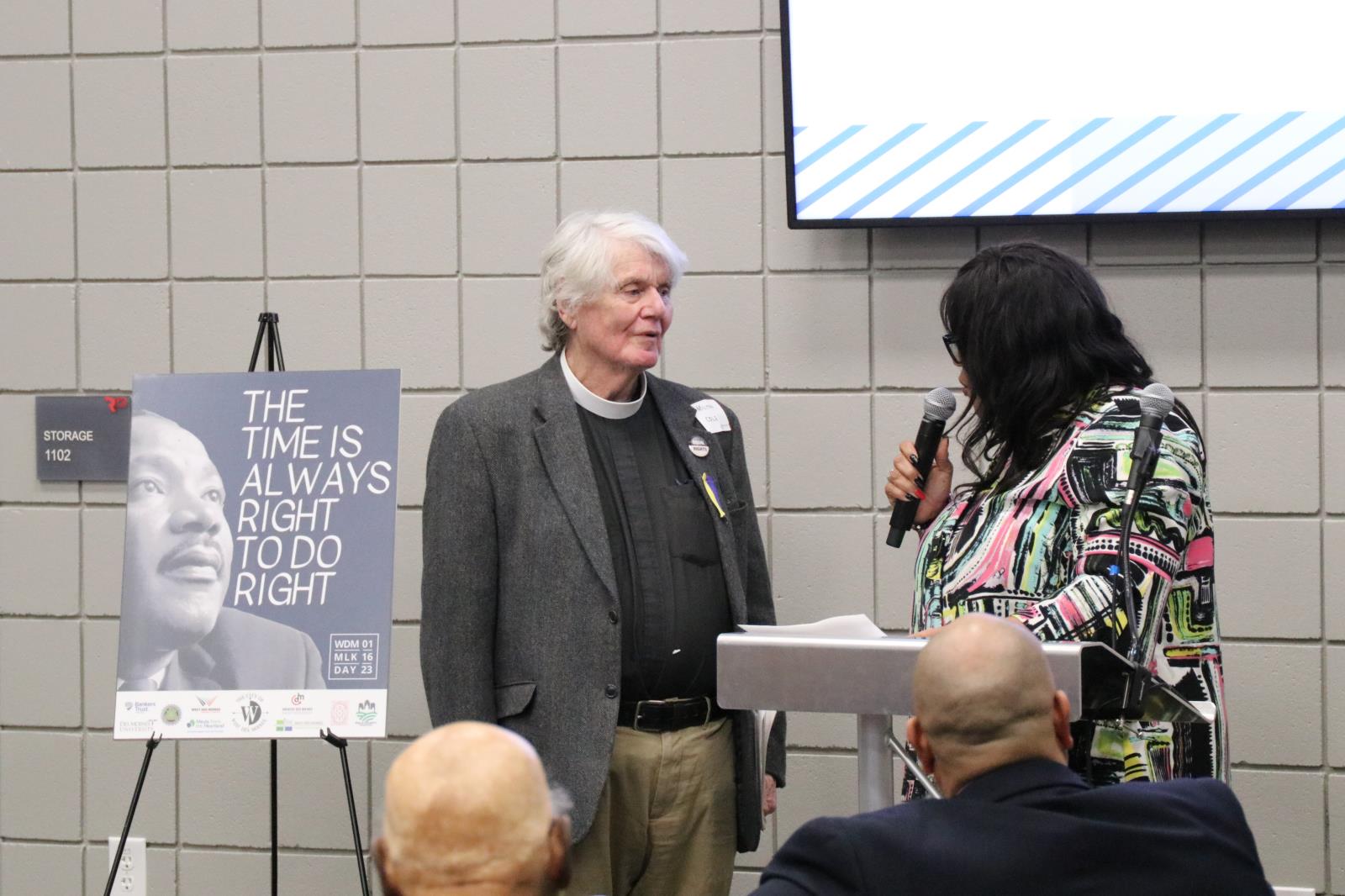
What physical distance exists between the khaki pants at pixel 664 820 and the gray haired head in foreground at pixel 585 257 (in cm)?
77

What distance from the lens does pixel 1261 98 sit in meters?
2.88

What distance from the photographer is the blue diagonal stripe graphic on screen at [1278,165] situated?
9.38 ft

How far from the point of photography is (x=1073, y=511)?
1.89 m

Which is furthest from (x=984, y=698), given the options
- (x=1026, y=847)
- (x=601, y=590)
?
(x=601, y=590)

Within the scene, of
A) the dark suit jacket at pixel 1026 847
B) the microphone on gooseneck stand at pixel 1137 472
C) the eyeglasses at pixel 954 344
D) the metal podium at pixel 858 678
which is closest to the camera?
the dark suit jacket at pixel 1026 847

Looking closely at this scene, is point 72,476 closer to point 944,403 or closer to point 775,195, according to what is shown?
point 775,195

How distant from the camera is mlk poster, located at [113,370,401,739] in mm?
2617

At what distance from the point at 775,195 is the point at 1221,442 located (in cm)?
113

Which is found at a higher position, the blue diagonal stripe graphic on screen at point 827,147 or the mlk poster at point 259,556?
the blue diagonal stripe graphic on screen at point 827,147

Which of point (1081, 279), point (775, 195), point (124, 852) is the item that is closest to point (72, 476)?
point (124, 852)

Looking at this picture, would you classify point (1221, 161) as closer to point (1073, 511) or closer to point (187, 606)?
point (1073, 511)

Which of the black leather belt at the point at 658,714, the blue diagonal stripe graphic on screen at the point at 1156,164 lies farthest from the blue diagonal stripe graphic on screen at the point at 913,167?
the black leather belt at the point at 658,714

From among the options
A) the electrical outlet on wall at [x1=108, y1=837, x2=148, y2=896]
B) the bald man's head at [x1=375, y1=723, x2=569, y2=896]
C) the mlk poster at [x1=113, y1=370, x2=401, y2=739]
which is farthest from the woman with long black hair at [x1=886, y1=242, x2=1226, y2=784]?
the electrical outlet on wall at [x1=108, y1=837, x2=148, y2=896]

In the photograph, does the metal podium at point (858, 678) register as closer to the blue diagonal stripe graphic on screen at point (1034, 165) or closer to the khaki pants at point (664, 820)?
the khaki pants at point (664, 820)
